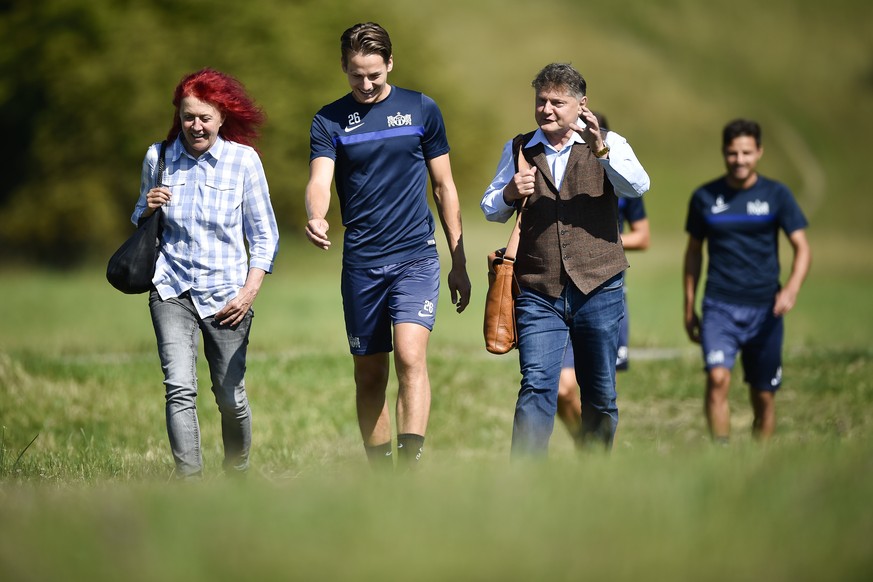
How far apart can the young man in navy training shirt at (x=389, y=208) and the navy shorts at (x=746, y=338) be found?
2.80 metres

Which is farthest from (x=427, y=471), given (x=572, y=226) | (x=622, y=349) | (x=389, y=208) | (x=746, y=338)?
(x=746, y=338)

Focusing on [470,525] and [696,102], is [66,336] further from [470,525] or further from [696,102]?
[696,102]

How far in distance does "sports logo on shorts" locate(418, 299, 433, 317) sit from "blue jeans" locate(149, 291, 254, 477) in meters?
1.05

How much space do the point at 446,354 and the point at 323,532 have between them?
389 inches

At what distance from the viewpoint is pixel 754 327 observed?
8.71 metres

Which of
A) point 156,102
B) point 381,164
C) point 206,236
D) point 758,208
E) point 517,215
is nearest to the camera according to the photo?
point 517,215

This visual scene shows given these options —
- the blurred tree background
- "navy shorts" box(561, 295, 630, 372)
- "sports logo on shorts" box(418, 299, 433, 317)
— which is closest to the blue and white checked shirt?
"sports logo on shorts" box(418, 299, 433, 317)

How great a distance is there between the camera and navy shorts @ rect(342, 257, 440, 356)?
6.59 metres

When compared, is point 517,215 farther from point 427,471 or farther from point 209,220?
point 427,471

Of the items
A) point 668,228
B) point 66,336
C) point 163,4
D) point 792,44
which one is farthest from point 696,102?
point 66,336

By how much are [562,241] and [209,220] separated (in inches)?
80.4

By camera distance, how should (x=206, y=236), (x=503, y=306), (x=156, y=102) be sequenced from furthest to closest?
(x=156, y=102)
(x=206, y=236)
(x=503, y=306)

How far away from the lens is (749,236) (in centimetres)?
869

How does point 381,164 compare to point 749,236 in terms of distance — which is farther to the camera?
point 749,236
